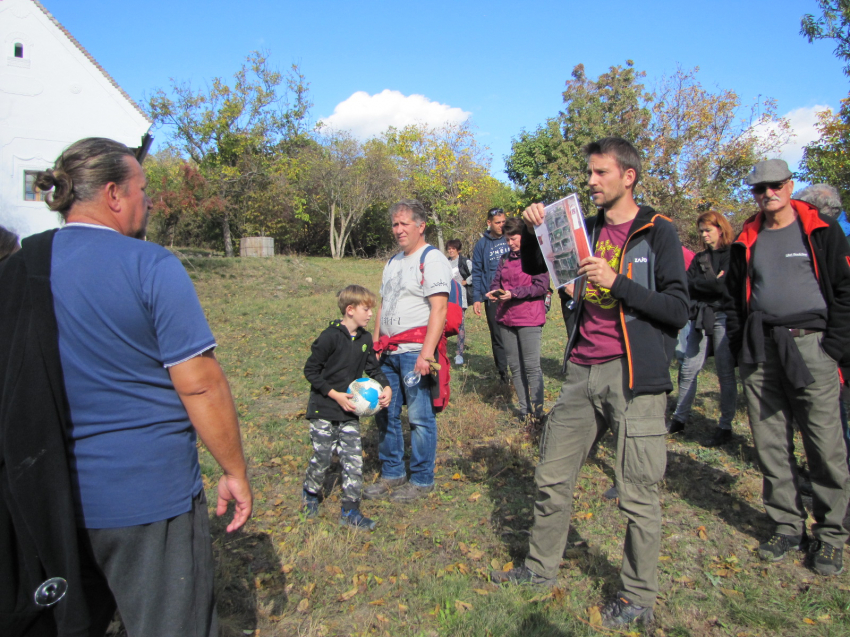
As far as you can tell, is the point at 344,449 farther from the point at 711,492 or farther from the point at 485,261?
the point at 485,261

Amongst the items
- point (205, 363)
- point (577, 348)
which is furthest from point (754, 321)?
point (205, 363)

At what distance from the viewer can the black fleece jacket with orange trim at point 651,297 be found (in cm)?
283

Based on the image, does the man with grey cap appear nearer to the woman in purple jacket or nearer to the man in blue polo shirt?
the woman in purple jacket

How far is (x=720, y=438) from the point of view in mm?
5691

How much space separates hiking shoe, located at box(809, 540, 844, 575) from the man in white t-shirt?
8.65ft

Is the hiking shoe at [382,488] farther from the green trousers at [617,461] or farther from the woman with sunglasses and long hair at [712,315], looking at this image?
the woman with sunglasses and long hair at [712,315]

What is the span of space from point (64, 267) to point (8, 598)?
38.9 inches

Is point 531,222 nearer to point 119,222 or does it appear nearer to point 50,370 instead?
point 119,222

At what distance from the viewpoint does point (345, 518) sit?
4.15 metres

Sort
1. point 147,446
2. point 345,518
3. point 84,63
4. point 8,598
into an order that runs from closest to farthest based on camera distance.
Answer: point 8,598 < point 147,446 < point 345,518 < point 84,63

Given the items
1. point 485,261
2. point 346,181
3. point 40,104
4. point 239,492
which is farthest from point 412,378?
point 346,181

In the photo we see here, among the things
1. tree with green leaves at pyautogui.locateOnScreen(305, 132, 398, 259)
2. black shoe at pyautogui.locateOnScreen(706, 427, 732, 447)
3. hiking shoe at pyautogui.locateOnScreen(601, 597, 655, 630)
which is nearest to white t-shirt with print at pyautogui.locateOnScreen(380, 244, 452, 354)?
hiking shoe at pyautogui.locateOnScreen(601, 597, 655, 630)

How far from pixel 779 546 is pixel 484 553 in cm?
192

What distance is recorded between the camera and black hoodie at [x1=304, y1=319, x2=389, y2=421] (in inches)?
161
